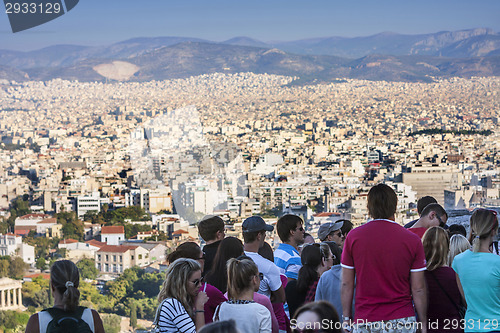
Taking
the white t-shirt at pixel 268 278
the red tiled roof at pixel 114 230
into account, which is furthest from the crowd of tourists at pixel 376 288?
the red tiled roof at pixel 114 230

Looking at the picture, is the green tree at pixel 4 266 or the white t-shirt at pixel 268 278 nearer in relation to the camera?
the white t-shirt at pixel 268 278

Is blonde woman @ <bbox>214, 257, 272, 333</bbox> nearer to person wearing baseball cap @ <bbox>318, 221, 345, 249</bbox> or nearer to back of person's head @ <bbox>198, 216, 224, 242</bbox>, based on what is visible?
back of person's head @ <bbox>198, 216, 224, 242</bbox>

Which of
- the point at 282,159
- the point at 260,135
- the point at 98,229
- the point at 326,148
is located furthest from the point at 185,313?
the point at 260,135

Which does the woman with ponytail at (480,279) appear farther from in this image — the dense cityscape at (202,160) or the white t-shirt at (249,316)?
the dense cityscape at (202,160)

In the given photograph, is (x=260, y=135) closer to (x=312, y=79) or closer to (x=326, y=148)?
(x=326, y=148)

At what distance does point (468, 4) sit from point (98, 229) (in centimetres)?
4451

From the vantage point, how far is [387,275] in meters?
1.88

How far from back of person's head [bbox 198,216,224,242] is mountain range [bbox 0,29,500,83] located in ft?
212

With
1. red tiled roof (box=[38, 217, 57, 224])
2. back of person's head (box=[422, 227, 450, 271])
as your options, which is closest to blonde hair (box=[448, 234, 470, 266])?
back of person's head (box=[422, 227, 450, 271])

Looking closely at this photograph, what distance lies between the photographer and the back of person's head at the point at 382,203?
6.28 feet

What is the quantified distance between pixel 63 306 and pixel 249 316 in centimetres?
46

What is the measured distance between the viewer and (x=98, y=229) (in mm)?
25125

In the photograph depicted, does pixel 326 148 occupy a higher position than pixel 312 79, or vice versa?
pixel 312 79

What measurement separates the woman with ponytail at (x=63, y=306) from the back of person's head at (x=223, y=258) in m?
0.60
